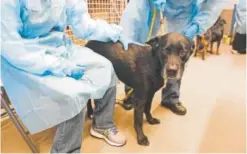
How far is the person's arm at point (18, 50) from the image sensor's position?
112 cm

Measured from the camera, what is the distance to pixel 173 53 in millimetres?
1474

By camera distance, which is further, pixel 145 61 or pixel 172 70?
pixel 145 61

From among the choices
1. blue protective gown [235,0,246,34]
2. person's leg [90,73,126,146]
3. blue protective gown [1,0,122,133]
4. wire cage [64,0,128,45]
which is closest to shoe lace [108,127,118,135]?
person's leg [90,73,126,146]

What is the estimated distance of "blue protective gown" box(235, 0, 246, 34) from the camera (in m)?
3.52

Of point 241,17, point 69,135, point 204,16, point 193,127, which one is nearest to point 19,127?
point 69,135

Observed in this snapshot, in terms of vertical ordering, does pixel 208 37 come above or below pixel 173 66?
below

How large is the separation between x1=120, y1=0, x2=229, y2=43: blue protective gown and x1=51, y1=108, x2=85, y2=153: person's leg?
0.80m

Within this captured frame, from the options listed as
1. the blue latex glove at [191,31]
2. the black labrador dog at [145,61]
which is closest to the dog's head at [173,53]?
the black labrador dog at [145,61]

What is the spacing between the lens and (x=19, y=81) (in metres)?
1.23

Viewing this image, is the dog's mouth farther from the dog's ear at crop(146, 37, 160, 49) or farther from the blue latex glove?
the blue latex glove

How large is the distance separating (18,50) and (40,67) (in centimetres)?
12

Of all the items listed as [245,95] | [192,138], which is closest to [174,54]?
[192,138]

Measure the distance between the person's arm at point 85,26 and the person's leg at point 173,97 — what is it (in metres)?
0.70

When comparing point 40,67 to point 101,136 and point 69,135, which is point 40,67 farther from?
point 101,136
